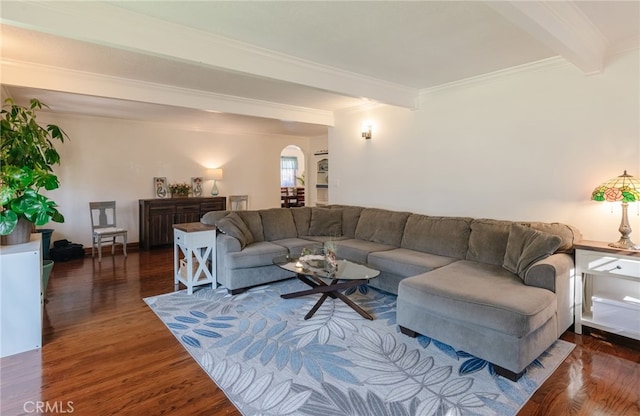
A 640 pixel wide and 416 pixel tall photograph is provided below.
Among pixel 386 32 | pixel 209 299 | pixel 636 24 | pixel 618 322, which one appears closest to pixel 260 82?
pixel 386 32

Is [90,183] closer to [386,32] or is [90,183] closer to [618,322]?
[386,32]

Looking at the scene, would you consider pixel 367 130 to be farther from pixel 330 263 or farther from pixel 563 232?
pixel 563 232

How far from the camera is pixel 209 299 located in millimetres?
3697

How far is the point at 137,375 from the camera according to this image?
2287 millimetres

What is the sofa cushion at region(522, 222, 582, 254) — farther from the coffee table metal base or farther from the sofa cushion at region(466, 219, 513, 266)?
the coffee table metal base

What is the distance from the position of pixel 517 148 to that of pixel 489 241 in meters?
1.10

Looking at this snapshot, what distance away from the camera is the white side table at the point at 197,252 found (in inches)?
153

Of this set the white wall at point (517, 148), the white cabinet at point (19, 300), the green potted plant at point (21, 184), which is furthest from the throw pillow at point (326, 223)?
the white cabinet at point (19, 300)

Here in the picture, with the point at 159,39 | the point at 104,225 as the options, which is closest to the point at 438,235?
the point at 159,39

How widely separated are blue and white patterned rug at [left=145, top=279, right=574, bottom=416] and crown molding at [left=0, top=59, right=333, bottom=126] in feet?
8.24

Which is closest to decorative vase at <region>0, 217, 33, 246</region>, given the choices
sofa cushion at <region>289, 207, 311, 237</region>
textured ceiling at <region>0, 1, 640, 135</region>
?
textured ceiling at <region>0, 1, 640, 135</region>

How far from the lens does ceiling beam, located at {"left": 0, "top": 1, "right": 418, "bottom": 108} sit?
224 centimetres

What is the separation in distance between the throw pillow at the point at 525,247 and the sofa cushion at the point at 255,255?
245 centimetres

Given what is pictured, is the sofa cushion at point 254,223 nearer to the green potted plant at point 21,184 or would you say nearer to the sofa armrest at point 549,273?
the green potted plant at point 21,184
